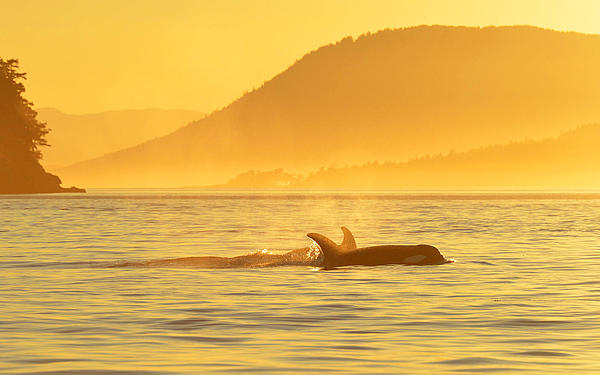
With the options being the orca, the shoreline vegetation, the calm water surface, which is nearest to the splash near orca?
the orca

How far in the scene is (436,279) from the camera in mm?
29875

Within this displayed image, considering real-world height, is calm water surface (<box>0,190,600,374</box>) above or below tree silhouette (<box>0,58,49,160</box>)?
below

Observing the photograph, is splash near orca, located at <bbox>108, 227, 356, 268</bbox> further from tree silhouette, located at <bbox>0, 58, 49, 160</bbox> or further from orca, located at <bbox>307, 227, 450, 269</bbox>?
tree silhouette, located at <bbox>0, 58, 49, 160</bbox>

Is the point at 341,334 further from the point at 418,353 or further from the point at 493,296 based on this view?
the point at 493,296

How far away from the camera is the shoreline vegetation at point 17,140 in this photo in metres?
180

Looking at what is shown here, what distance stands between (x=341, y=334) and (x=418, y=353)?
240 cm

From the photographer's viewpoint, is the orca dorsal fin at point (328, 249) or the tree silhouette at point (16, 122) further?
the tree silhouette at point (16, 122)

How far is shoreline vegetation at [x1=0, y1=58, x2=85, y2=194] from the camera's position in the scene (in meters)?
180

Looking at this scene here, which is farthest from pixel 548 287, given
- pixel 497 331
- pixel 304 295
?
pixel 497 331

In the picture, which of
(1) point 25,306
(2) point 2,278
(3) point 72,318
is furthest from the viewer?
(2) point 2,278

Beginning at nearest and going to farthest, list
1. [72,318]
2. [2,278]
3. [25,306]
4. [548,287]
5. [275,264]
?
[72,318] < [25,306] < [548,287] < [2,278] < [275,264]

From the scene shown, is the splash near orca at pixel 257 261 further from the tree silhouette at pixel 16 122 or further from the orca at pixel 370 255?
the tree silhouette at pixel 16 122

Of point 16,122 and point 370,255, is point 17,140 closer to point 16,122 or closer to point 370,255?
point 16,122

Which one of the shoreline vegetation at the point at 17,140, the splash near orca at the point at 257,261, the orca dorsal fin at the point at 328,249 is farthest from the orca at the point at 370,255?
the shoreline vegetation at the point at 17,140
